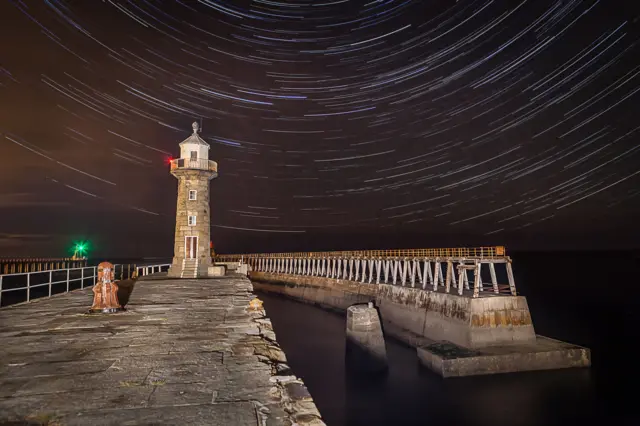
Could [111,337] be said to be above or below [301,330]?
above

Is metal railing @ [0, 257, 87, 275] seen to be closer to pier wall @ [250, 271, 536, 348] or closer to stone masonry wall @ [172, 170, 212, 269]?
stone masonry wall @ [172, 170, 212, 269]

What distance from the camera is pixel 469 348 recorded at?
1853 centimetres

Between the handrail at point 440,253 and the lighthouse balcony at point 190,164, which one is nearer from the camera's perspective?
the handrail at point 440,253

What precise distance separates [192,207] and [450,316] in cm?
1971

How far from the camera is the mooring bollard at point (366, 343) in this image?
62.4 feet

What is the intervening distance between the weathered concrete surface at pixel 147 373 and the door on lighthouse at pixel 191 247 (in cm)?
1942

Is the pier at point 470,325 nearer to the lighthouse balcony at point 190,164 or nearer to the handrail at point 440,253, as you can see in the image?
the handrail at point 440,253

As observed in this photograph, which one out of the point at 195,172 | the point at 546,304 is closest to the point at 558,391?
the point at 195,172

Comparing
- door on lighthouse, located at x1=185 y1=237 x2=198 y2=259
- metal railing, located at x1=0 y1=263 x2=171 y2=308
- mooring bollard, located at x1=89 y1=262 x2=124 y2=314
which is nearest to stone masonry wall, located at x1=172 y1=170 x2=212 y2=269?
door on lighthouse, located at x1=185 y1=237 x2=198 y2=259

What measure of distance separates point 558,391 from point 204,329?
50.0ft

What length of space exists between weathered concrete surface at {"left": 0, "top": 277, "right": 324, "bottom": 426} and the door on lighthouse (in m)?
19.4

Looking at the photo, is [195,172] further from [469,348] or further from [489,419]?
[489,419]

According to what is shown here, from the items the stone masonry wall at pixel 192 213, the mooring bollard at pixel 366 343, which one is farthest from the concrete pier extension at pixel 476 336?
the stone masonry wall at pixel 192 213

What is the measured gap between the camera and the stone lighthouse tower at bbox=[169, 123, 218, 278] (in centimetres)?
3005
